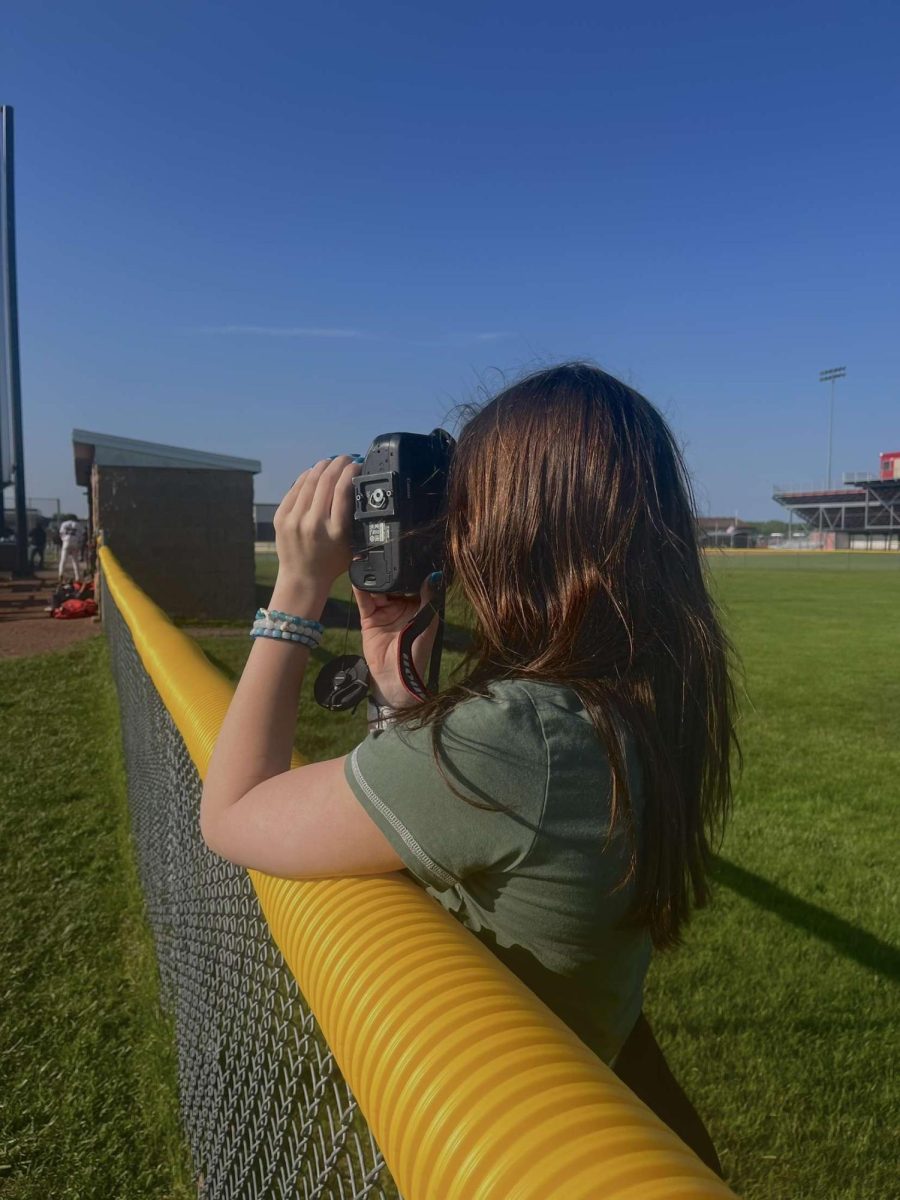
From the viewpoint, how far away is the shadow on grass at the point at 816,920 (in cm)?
351

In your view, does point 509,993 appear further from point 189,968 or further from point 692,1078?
point 692,1078

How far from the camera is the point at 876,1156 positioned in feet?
8.12

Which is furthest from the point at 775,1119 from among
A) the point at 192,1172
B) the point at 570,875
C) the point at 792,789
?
the point at 792,789

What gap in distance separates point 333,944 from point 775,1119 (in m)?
2.23

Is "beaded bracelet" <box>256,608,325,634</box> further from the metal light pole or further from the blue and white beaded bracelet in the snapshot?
the metal light pole

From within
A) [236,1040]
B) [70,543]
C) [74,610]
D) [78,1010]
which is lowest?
[78,1010]

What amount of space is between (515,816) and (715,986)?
2634mm

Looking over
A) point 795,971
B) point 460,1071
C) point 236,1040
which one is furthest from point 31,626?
point 460,1071

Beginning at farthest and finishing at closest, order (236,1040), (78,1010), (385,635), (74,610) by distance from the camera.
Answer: (74,610), (78,1010), (236,1040), (385,635)

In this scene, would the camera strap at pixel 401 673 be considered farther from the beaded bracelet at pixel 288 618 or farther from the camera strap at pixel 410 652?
the beaded bracelet at pixel 288 618

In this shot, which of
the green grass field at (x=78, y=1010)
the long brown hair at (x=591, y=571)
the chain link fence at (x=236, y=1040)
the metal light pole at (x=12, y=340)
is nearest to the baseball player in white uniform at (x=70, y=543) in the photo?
the metal light pole at (x=12, y=340)

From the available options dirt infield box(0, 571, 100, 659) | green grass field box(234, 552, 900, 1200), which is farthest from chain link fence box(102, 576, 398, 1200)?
dirt infield box(0, 571, 100, 659)

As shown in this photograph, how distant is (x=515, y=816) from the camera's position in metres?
1.07

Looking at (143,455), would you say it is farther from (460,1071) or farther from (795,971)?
(460,1071)
